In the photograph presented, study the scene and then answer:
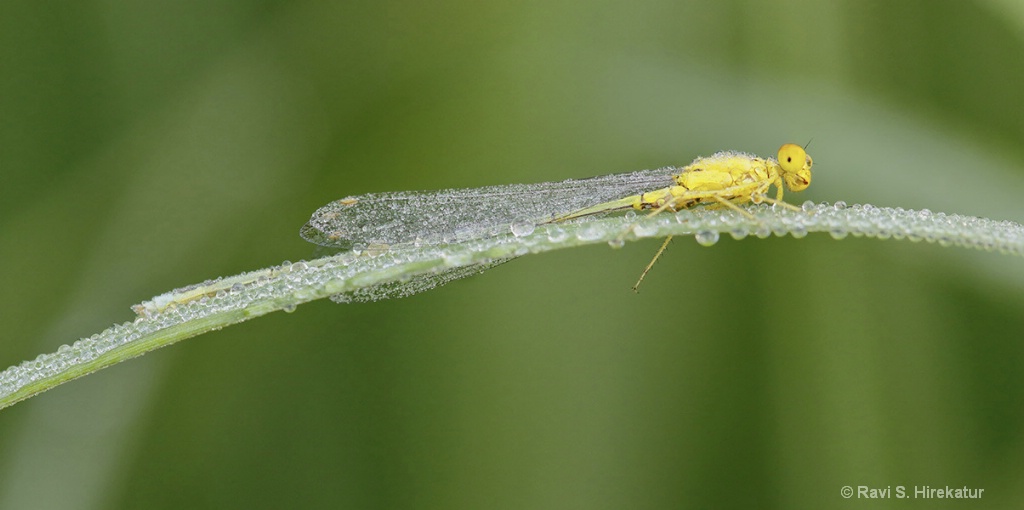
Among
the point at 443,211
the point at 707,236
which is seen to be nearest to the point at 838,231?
the point at 707,236

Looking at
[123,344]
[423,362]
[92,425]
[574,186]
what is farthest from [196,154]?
[123,344]

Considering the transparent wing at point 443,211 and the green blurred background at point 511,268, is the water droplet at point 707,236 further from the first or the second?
the green blurred background at point 511,268

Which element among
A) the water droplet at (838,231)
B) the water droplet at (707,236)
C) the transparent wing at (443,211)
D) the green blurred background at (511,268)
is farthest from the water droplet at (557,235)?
the green blurred background at (511,268)

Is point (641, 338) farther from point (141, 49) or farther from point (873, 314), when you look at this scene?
point (141, 49)

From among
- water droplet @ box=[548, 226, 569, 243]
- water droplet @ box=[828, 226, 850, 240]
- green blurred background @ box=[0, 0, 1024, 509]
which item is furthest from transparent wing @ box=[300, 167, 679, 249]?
water droplet @ box=[828, 226, 850, 240]

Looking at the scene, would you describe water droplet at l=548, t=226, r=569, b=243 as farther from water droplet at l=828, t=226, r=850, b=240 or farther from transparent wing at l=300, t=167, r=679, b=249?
transparent wing at l=300, t=167, r=679, b=249

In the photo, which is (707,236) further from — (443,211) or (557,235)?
(443,211)
